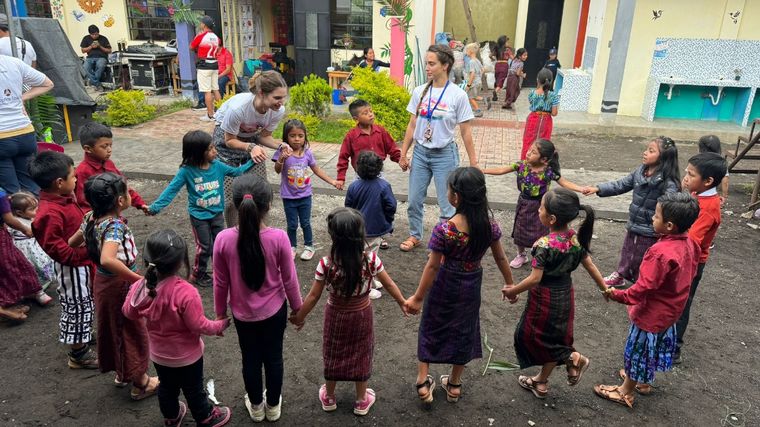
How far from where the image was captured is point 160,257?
8.40 feet

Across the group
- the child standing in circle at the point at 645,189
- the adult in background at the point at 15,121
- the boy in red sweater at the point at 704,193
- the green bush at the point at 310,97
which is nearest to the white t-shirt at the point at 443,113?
the child standing in circle at the point at 645,189

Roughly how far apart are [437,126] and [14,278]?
3.59 m

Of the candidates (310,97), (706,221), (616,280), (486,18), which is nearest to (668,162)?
(706,221)

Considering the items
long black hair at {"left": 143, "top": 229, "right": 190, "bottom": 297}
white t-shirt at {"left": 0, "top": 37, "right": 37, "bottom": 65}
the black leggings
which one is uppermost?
white t-shirt at {"left": 0, "top": 37, "right": 37, "bottom": 65}

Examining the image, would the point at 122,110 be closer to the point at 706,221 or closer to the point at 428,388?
the point at 428,388

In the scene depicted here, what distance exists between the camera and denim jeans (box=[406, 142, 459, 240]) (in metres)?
5.10

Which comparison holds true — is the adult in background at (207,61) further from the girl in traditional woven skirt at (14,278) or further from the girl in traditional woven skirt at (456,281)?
the girl in traditional woven skirt at (456,281)

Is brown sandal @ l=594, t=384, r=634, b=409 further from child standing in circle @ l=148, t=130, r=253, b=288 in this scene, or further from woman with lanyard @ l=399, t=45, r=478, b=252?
child standing in circle @ l=148, t=130, r=253, b=288

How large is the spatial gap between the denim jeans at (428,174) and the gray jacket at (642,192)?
1.40 metres

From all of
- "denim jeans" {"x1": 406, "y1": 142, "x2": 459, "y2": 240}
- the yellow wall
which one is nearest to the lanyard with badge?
"denim jeans" {"x1": 406, "y1": 142, "x2": 459, "y2": 240}

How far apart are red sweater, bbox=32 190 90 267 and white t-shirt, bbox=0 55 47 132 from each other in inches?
80.3

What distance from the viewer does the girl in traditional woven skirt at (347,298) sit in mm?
2705

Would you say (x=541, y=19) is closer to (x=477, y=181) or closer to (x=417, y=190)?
(x=417, y=190)

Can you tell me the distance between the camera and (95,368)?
356 centimetres
